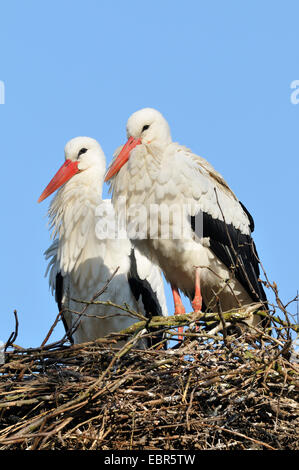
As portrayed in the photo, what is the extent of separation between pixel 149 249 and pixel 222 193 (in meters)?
0.61

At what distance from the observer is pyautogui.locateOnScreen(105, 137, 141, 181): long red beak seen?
530 cm

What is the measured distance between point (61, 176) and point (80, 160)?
0.18 metres

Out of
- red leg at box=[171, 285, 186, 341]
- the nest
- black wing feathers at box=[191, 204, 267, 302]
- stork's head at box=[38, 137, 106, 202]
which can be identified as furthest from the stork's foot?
stork's head at box=[38, 137, 106, 202]

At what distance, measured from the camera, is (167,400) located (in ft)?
12.9

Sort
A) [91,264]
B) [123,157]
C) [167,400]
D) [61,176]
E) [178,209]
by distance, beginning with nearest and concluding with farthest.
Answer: [167,400]
[178,209]
[123,157]
[91,264]
[61,176]

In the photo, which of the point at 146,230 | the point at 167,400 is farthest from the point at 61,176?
the point at 167,400

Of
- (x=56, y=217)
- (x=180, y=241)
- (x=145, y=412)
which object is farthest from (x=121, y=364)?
(x=56, y=217)

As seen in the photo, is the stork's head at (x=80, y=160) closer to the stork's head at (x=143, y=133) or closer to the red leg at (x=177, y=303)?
the stork's head at (x=143, y=133)

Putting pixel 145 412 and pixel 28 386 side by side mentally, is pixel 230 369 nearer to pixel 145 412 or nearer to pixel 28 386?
pixel 145 412

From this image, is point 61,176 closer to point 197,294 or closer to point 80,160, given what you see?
point 80,160

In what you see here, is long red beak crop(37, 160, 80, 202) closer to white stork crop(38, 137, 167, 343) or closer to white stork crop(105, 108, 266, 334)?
white stork crop(38, 137, 167, 343)

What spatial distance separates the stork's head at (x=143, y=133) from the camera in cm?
533

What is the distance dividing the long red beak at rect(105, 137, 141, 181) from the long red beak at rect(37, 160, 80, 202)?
0.78 meters
